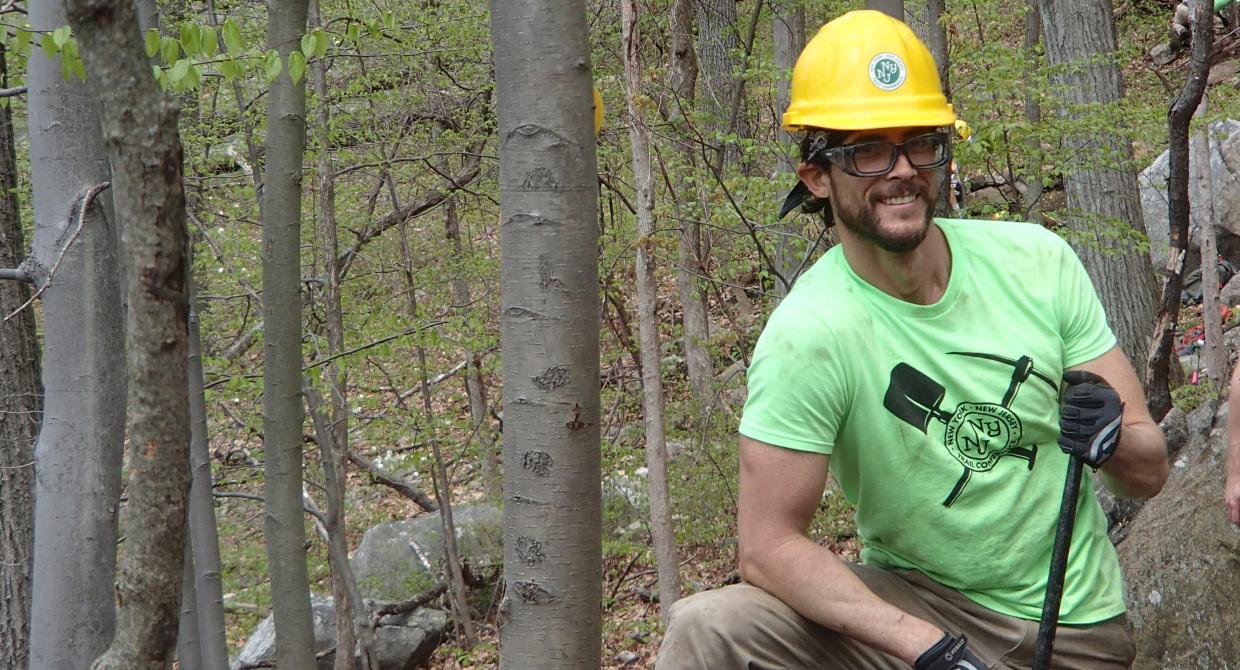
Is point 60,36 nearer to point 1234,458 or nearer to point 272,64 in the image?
point 272,64

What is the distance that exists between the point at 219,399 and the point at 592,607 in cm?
637

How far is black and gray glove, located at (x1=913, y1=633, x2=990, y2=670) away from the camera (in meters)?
2.11

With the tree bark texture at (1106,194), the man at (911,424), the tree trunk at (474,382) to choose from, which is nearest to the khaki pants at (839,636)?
the man at (911,424)

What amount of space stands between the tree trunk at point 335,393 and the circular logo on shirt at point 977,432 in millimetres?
6160

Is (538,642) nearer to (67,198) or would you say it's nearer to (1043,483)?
(1043,483)

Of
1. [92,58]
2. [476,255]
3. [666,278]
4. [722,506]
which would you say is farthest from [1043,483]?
[666,278]

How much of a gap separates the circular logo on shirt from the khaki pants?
316 mm

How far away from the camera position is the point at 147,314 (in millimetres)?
1946

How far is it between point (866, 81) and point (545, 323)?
2.91ft

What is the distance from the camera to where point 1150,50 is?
569 inches

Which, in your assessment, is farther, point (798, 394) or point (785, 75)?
point (785, 75)

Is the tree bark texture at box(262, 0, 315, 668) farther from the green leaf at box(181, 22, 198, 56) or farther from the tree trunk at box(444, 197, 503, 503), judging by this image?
the tree trunk at box(444, 197, 503, 503)

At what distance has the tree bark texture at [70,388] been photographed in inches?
152

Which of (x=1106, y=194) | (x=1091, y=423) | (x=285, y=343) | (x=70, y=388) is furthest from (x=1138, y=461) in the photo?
(x=1106, y=194)
